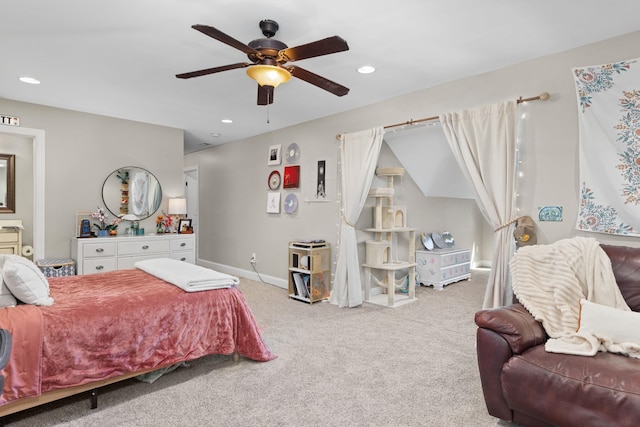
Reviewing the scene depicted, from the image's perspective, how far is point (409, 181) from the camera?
528 cm

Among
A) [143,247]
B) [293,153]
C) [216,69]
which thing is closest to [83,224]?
[143,247]

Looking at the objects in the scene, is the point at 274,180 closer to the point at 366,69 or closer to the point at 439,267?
the point at 366,69

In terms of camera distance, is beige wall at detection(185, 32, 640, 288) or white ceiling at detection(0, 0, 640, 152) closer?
white ceiling at detection(0, 0, 640, 152)

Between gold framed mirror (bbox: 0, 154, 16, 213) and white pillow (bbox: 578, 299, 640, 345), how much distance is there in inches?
233

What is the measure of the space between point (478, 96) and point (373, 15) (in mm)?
1506

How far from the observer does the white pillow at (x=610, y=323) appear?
1.84m

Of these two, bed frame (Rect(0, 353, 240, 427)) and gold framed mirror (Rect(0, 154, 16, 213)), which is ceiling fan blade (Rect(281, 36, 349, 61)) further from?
gold framed mirror (Rect(0, 154, 16, 213))

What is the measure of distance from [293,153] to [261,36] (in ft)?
8.41

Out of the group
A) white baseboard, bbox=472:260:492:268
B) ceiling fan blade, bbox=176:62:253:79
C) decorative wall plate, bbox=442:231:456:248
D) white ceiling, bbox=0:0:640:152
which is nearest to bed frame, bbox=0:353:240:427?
ceiling fan blade, bbox=176:62:253:79

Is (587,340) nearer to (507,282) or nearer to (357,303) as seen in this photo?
(507,282)

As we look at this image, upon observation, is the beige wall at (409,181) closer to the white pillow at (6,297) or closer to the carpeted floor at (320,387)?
the carpeted floor at (320,387)

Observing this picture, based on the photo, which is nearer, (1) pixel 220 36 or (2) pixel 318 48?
(1) pixel 220 36

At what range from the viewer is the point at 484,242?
7.25 m

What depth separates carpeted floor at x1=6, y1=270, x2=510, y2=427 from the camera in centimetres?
199
